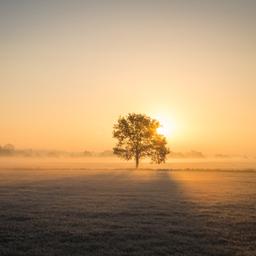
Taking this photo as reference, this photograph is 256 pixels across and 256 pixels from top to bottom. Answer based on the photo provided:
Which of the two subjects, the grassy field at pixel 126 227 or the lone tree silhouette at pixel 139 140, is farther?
the lone tree silhouette at pixel 139 140

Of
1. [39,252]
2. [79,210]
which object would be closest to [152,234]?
[39,252]

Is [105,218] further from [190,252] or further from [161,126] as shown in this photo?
[161,126]

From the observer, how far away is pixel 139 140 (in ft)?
308

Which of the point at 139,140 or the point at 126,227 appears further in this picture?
the point at 139,140

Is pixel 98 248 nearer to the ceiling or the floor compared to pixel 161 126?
nearer to the floor

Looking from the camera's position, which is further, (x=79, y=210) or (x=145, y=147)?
A: (x=145, y=147)

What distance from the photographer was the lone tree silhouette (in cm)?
9412

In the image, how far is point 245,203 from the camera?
1067 inches

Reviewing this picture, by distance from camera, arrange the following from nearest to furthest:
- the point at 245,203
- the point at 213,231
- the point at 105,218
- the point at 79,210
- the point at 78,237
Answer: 1. the point at 78,237
2. the point at 213,231
3. the point at 105,218
4. the point at 79,210
5. the point at 245,203

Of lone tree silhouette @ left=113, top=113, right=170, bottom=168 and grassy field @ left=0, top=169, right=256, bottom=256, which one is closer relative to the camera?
grassy field @ left=0, top=169, right=256, bottom=256

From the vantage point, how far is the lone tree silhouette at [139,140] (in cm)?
9412

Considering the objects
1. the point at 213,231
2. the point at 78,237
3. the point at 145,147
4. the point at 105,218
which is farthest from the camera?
the point at 145,147

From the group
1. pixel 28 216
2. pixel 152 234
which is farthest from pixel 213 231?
pixel 28 216

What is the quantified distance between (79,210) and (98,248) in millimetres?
8849
